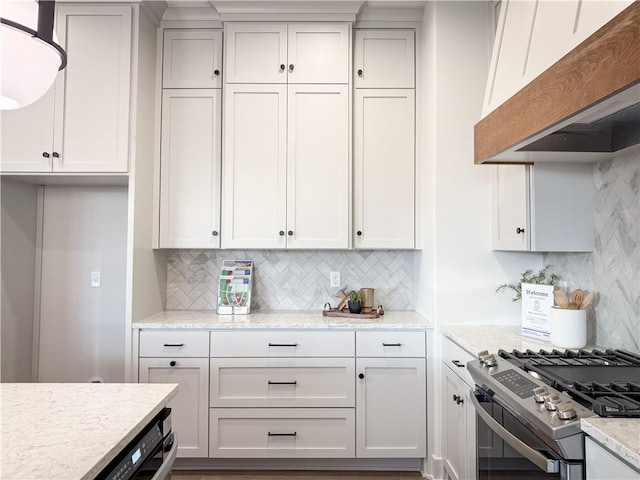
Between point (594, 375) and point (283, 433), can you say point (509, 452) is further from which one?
point (283, 433)

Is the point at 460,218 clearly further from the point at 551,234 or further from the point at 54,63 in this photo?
the point at 54,63

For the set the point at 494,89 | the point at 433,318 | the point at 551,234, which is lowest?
the point at 433,318

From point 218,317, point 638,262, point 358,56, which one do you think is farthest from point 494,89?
point 218,317

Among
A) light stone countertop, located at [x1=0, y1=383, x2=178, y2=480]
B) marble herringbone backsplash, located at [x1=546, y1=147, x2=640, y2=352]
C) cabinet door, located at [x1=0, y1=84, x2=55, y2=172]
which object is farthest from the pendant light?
marble herringbone backsplash, located at [x1=546, y1=147, x2=640, y2=352]

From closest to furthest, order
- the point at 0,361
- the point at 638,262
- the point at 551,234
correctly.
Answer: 1. the point at 638,262
2. the point at 551,234
3. the point at 0,361

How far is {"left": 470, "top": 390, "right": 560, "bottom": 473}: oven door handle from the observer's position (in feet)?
3.34

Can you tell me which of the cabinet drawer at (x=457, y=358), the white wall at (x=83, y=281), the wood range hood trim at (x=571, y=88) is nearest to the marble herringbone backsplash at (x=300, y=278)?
the white wall at (x=83, y=281)

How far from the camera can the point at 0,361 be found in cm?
243

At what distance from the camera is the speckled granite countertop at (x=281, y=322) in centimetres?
226

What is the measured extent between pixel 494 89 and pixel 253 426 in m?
2.23

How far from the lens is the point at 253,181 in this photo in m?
2.55

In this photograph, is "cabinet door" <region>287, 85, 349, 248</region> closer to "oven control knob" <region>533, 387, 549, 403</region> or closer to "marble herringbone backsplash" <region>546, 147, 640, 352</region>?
"marble herringbone backsplash" <region>546, 147, 640, 352</region>

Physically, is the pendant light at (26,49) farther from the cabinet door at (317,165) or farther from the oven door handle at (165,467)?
the cabinet door at (317,165)

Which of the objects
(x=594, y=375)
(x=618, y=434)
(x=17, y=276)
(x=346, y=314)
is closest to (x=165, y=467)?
(x=618, y=434)
